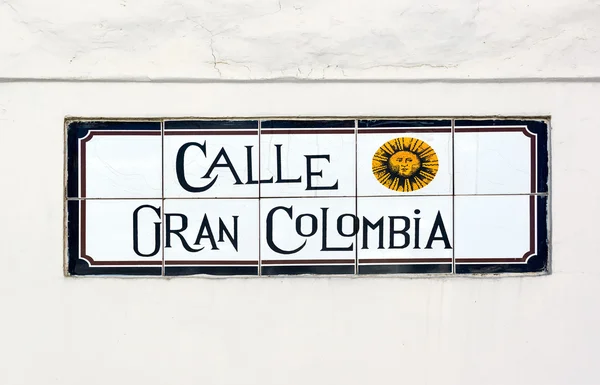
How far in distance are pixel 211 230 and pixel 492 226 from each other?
127 centimetres

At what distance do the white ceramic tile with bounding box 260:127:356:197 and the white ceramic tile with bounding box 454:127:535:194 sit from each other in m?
0.49

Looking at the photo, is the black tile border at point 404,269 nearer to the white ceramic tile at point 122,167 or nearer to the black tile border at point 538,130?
the black tile border at point 538,130

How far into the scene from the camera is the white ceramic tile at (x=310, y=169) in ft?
9.68

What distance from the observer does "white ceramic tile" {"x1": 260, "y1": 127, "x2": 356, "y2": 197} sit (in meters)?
2.95

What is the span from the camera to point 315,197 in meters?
2.96

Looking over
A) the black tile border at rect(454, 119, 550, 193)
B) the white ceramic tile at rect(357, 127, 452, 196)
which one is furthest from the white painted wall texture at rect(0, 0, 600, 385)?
the white ceramic tile at rect(357, 127, 452, 196)

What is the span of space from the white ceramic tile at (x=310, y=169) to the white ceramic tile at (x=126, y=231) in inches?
20.8

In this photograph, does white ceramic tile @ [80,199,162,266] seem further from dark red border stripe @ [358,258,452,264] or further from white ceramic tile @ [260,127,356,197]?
dark red border stripe @ [358,258,452,264]
